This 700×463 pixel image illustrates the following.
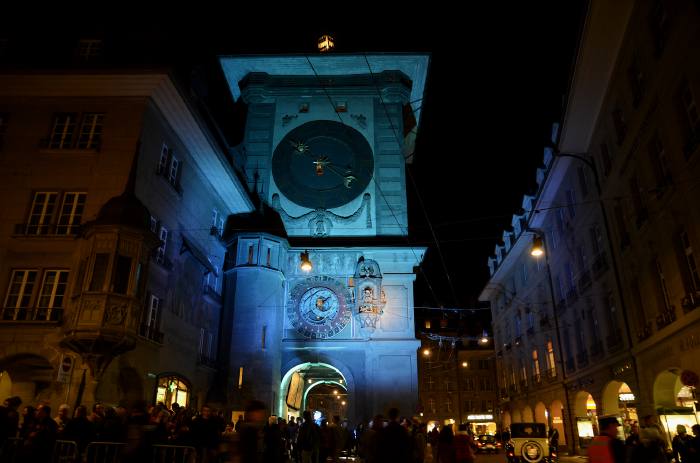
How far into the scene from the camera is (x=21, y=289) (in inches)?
707

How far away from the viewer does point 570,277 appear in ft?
98.4

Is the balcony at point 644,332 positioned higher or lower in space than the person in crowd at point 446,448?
higher

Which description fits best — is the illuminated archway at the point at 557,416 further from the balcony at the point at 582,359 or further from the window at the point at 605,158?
the window at the point at 605,158

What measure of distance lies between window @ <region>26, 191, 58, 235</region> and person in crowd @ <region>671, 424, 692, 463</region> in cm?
2169

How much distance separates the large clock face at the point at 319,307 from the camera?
106ft

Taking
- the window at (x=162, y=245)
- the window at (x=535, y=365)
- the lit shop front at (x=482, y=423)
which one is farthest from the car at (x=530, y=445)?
the lit shop front at (x=482, y=423)

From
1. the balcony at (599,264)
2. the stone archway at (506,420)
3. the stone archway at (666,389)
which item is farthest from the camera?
the stone archway at (506,420)

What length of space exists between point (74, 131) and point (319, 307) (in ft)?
57.4

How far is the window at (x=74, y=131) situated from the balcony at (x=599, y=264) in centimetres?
2241

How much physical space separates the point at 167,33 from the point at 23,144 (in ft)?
24.1

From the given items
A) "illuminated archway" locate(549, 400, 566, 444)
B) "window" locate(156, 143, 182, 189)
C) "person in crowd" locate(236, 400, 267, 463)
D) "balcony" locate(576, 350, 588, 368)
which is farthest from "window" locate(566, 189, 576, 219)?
"person in crowd" locate(236, 400, 267, 463)

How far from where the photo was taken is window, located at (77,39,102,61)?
21.3 m

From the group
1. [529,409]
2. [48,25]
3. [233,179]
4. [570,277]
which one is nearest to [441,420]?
[529,409]

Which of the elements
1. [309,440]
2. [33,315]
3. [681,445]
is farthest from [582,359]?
[33,315]
